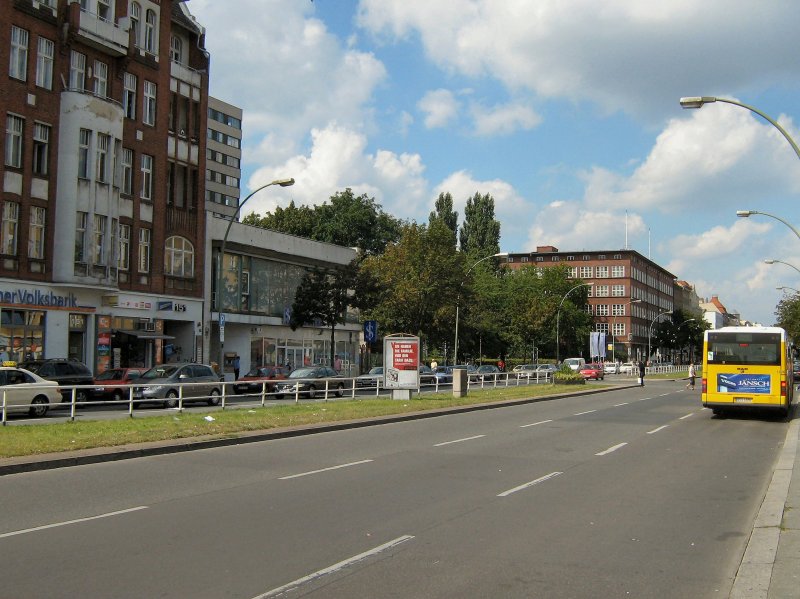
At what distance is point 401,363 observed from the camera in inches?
1181

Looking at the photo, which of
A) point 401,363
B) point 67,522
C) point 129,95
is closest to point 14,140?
point 129,95

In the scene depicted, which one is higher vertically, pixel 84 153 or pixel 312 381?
pixel 84 153

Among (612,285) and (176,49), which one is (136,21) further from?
(612,285)

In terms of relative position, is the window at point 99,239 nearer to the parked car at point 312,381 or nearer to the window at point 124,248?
the window at point 124,248

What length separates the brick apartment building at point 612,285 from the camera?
440 ft

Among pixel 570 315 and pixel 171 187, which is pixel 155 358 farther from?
pixel 570 315

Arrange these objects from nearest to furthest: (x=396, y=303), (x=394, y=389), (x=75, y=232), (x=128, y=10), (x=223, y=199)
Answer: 1. (x=394, y=389)
2. (x=75, y=232)
3. (x=128, y=10)
4. (x=396, y=303)
5. (x=223, y=199)

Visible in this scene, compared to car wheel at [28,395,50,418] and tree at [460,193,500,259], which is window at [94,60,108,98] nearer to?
car wheel at [28,395,50,418]

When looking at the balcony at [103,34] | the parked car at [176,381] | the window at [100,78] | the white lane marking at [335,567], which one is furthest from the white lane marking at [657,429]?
the balcony at [103,34]

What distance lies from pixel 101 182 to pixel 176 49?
1167 cm

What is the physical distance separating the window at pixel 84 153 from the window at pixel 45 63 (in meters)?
2.48

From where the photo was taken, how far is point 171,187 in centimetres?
4291

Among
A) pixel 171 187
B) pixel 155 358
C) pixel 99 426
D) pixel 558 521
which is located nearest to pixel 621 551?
pixel 558 521

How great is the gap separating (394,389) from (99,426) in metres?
14.1
